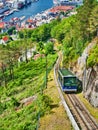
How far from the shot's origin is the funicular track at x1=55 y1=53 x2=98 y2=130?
38769mm

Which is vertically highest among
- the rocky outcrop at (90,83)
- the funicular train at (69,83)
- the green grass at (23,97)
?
the rocky outcrop at (90,83)

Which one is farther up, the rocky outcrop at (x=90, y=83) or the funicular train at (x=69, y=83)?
the rocky outcrop at (x=90, y=83)

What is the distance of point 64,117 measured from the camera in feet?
139

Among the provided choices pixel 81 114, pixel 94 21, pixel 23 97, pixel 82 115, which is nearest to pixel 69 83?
pixel 81 114

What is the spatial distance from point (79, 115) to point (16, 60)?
2275 inches

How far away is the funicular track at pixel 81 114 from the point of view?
3877cm

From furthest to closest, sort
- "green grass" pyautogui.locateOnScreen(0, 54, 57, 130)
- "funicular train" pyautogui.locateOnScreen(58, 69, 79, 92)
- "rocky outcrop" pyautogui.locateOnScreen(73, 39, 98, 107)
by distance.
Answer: "funicular train" pyautogui.locateOnScreen(58, 69, 79, 92), "green grass" pyautogui.locateOnScreen(0, 54, 57, 130), "rocky outcrop" pyautogui.locateOnScreen(73, 39, 98, 107)

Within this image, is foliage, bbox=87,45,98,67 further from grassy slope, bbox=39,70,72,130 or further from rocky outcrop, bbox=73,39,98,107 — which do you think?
grassy slope, bbox=39,70,72,130

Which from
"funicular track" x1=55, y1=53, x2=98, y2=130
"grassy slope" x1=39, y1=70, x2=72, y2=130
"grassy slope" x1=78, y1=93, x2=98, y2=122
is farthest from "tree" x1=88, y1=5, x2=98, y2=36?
"grassy slope" x1=39, y1=70, x2=72, y2=130

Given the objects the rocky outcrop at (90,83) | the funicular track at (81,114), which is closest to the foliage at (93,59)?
the rocky outcrop at (90,83)

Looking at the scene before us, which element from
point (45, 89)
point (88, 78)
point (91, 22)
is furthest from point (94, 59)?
point (91, 22)

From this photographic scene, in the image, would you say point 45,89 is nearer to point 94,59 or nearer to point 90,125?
point 94,59

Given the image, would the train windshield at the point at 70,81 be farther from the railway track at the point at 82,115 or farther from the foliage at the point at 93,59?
the foliage at the point at 93,59

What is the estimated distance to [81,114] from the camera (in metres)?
42.7
